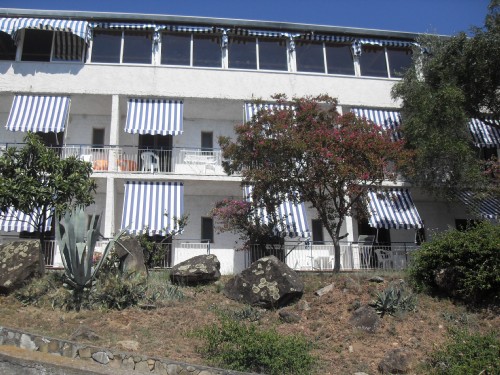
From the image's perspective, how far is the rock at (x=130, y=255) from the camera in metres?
14.0

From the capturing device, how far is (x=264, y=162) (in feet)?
49.9

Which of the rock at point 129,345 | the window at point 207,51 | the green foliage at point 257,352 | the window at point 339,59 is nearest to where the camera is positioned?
the green foliage at point 257,352

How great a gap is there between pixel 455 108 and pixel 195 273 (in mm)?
10420

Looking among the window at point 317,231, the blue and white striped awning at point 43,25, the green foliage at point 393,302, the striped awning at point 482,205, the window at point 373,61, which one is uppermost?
the blue and white striped awning at point 43,25

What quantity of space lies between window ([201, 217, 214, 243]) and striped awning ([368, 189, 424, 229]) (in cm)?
589

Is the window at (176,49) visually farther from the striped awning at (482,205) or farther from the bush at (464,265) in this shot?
the bush at (464,265)

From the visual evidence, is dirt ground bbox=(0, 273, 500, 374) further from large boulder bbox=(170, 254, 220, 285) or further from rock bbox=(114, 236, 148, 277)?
rock bbox=(114, 236, 148, 277)

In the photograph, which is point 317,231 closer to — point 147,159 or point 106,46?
point 147,159

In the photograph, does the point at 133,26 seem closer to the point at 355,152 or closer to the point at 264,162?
the point at 264,162

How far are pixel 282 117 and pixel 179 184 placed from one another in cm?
596

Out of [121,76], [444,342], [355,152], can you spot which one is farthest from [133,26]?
[444,342]

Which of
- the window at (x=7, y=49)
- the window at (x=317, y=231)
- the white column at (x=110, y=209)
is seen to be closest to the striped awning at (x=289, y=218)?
the window at (x=317, y=231)

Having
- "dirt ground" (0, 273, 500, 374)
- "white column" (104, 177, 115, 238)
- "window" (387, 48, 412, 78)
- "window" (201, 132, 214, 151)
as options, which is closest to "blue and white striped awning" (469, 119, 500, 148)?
"window" (387, 48, 412, 78)

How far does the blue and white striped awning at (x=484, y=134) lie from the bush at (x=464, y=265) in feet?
29.6
